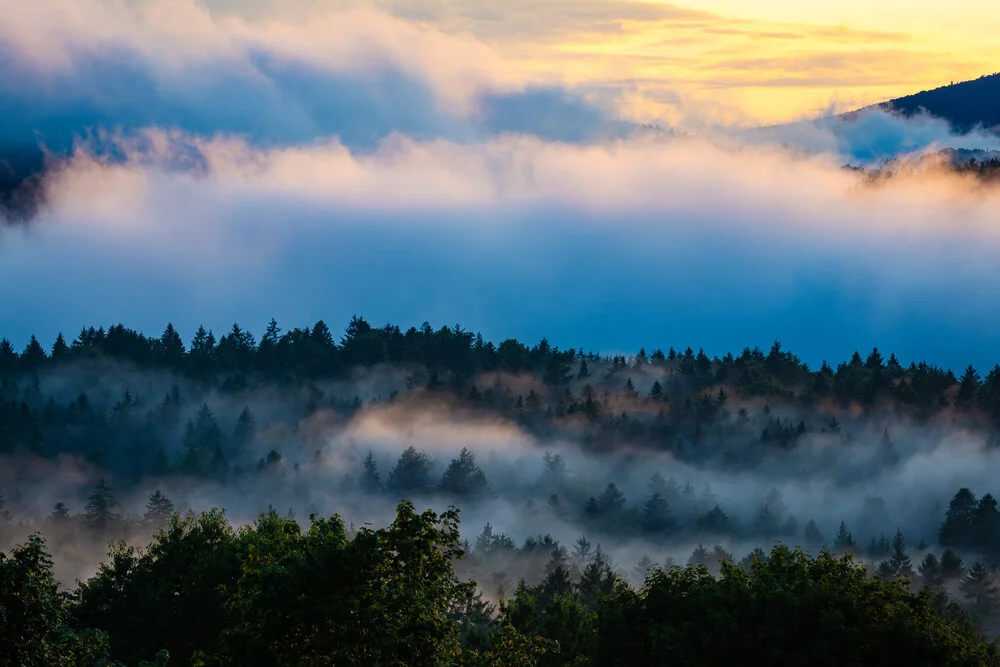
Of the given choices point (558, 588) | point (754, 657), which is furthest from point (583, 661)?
point (558, 588)

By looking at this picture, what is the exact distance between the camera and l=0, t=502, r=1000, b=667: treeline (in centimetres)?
3844

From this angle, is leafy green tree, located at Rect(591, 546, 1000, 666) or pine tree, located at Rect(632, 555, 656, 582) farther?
pine tree, located at Rect(632, 555, 656, 582)

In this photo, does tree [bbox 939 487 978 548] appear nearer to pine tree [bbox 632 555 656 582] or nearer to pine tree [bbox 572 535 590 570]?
pine tree [bbox 632 555 656 582]

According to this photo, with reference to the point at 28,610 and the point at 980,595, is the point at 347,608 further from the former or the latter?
the point at 980,595

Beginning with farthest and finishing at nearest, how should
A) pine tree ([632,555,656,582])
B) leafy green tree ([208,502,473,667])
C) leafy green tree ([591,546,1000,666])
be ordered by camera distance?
pine tree ([632,555,656,582]) < leafy green tree ([591,546,1000,666]) < leafy green tree ([208,502,473,667])

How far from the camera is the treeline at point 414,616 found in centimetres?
3844

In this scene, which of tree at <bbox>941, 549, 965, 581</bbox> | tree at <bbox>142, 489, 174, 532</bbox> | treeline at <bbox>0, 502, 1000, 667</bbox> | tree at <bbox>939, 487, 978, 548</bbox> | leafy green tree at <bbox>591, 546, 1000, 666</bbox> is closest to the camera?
treeline at <bbox>0, 502, 1000, 667</bbox>

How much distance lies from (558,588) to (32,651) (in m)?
81.8

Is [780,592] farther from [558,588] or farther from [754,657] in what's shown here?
[558,588]

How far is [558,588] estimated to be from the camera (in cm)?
11275

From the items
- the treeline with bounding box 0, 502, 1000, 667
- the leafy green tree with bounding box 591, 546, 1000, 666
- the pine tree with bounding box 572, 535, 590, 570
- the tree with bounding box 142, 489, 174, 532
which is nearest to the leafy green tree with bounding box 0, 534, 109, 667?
the treeline with bounding box 0, 502, 1000, 667

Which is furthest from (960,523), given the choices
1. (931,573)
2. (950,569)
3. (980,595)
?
(980,595)

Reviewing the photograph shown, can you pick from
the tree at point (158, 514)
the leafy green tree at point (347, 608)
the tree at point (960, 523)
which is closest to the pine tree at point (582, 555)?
the tree at point (960, 523)

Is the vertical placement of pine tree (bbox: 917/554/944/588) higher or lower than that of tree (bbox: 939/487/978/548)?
higher
